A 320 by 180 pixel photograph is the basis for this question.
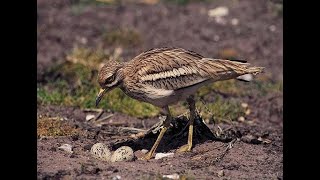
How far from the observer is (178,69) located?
828 cm

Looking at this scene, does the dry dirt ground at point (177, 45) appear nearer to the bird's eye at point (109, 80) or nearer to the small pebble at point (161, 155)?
the small pebble at point (161, 155)

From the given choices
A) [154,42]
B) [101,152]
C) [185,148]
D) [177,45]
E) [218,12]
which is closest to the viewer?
[101,152]

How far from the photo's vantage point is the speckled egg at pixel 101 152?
26.3ft

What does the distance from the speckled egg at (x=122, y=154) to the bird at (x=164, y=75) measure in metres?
0.26

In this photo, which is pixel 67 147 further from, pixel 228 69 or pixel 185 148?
pixel 228 69

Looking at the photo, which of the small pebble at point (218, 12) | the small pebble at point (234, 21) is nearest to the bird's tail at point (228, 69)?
the small pebble at point (234, 21)

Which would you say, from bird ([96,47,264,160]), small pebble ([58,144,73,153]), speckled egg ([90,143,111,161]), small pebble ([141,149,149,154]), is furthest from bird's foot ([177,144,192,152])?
small pebble ([58,144,73,153])

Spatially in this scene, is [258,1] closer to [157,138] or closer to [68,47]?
[68,47]

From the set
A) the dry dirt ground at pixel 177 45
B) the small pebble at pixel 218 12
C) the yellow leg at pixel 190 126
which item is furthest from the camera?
the small pebble at pixel 218 12

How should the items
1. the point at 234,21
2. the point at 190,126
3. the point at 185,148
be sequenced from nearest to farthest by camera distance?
the point at 185,148 < the point at 190,126 < the point at 234,21

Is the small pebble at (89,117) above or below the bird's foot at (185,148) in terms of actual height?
above

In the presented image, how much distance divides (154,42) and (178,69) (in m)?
5.80

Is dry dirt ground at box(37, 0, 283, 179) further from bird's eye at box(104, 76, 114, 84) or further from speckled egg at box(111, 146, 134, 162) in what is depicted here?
bird's eye at box(104, 76, 114, 84)

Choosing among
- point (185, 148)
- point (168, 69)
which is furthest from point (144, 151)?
point (168, 69)
